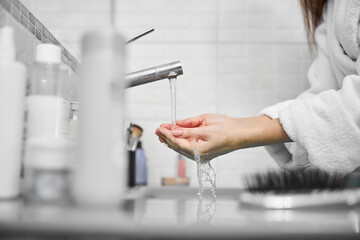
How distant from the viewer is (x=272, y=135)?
589 mm

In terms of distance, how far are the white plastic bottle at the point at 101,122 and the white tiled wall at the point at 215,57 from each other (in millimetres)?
932

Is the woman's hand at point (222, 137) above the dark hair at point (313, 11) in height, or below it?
below

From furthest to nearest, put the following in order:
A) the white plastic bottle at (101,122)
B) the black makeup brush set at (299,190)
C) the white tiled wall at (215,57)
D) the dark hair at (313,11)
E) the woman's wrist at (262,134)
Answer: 1. the white tiled wall at (215,57)
2. the dark hair at (313,11)
3. the woman's wrist at (262,134)
4. the black makeup brush set at (299,190)
5. the white plastic bottle at (101,122)

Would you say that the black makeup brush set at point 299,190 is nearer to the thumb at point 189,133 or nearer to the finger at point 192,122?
the thumb at point 189,133

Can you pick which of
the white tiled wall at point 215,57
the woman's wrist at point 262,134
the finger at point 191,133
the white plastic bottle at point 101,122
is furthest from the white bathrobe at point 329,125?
the white tiled wall at point 215,57

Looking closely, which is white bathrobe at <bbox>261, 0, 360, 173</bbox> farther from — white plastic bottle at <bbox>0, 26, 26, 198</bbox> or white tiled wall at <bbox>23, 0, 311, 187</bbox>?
white tiled wall at <bbox>23, 0, 311, 187</bbox>

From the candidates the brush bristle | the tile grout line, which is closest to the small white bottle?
the tile grout line

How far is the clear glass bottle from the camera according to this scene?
0.29m

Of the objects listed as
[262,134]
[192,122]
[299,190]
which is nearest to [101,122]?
[299,190]

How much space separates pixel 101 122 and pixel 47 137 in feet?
0.23

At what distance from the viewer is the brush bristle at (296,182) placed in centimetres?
43

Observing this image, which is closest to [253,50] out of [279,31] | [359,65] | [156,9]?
[279,31]

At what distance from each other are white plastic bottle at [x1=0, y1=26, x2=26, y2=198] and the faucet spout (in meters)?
0.23

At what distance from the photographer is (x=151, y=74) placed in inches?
22.1
